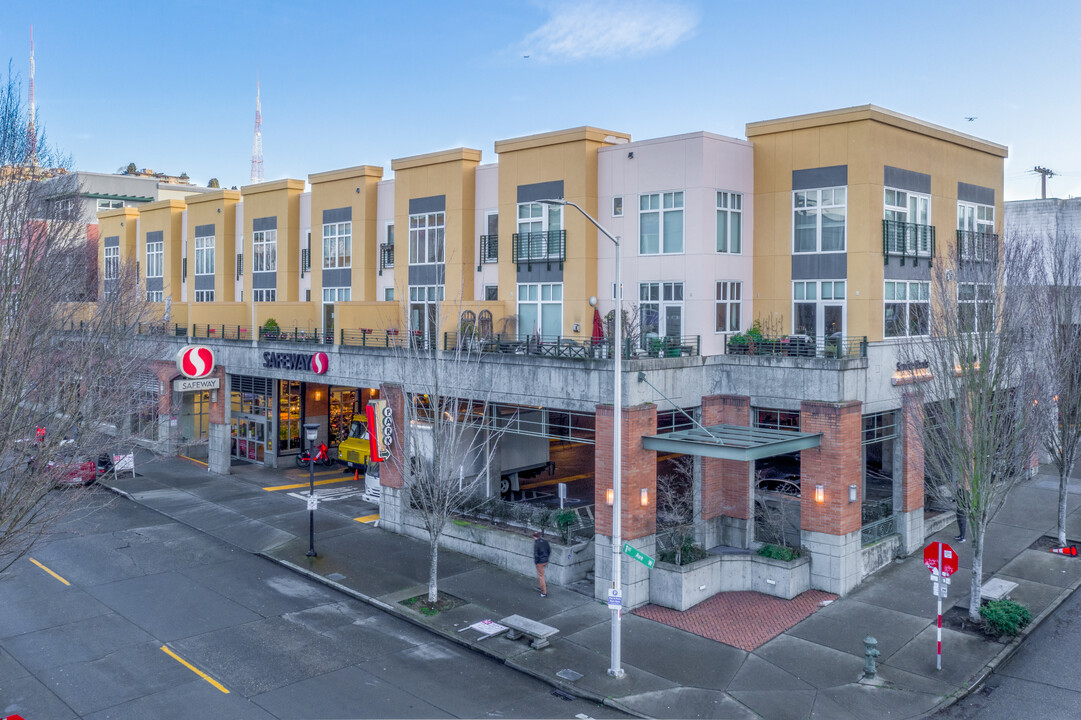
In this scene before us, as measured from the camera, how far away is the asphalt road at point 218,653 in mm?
15500

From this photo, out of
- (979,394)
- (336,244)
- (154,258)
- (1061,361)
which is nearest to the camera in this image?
(979,394)

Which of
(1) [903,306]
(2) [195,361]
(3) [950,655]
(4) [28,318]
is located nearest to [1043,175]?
(1) [903,306]

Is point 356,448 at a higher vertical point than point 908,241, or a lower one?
lower

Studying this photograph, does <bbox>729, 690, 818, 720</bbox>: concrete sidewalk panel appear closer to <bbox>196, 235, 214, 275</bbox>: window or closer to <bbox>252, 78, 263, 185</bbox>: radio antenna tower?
<bbox>196, 235, 214, 275</bbox>: window

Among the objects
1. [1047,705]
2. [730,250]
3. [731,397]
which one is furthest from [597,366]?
[1047,705]

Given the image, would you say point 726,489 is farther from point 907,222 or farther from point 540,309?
point 907,222

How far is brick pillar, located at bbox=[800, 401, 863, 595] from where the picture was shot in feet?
71.2

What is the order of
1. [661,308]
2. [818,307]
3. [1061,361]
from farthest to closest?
→ [661,308] < [818,307] < [1061,361]

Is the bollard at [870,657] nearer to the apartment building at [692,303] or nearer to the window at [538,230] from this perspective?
the apartment building at [692,303]

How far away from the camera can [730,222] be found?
27203mm

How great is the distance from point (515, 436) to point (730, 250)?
32.8 ft

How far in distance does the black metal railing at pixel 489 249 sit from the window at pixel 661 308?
6.87m

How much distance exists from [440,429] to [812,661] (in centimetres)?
1075

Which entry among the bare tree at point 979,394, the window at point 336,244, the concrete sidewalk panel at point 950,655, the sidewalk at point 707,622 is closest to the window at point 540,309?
the sidewalk at point 707,622
